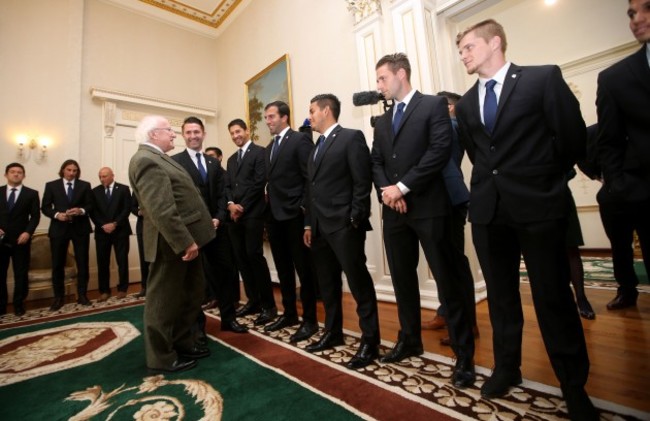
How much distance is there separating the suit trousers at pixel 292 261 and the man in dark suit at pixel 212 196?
1.40 ft

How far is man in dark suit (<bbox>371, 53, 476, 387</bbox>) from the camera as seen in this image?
5.67ft

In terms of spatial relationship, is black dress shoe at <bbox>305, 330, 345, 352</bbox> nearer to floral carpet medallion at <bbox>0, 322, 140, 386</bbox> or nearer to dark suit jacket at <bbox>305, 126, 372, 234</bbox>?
dark suit jacket at <bbox>305, 126, 372, 234</bbox>

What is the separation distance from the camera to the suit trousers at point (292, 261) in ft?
8.55

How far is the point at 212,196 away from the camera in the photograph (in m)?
2.91

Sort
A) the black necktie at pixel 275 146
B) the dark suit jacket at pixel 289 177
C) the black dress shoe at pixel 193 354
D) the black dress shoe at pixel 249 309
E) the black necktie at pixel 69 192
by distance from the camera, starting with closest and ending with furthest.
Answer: the black dress shoe at pixel 193 354
the dark suit jacket at pixel 289 177
the black necktie at pixel 275 146
the black dress shoe at pixel 249 309
the black necktie at pixel 69 192

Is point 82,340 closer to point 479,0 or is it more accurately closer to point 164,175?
point 164,175

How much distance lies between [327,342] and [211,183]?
164 centimetres

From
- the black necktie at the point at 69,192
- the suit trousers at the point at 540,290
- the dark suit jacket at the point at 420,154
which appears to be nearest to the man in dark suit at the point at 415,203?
the dark suit jacket at the point at 420,154

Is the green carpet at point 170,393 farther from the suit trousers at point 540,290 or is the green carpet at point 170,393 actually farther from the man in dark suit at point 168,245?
the suit trousers at point 540,290

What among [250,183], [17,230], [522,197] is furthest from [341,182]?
[17,230]

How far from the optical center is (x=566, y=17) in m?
5.91

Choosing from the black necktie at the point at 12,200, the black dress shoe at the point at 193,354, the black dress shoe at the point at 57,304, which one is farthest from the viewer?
Result: the black necktie at the point at 12,200

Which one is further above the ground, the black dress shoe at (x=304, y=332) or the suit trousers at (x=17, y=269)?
the suit trousers at (x=17, y=269)

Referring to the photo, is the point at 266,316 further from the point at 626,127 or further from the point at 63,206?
the point at 63,206
